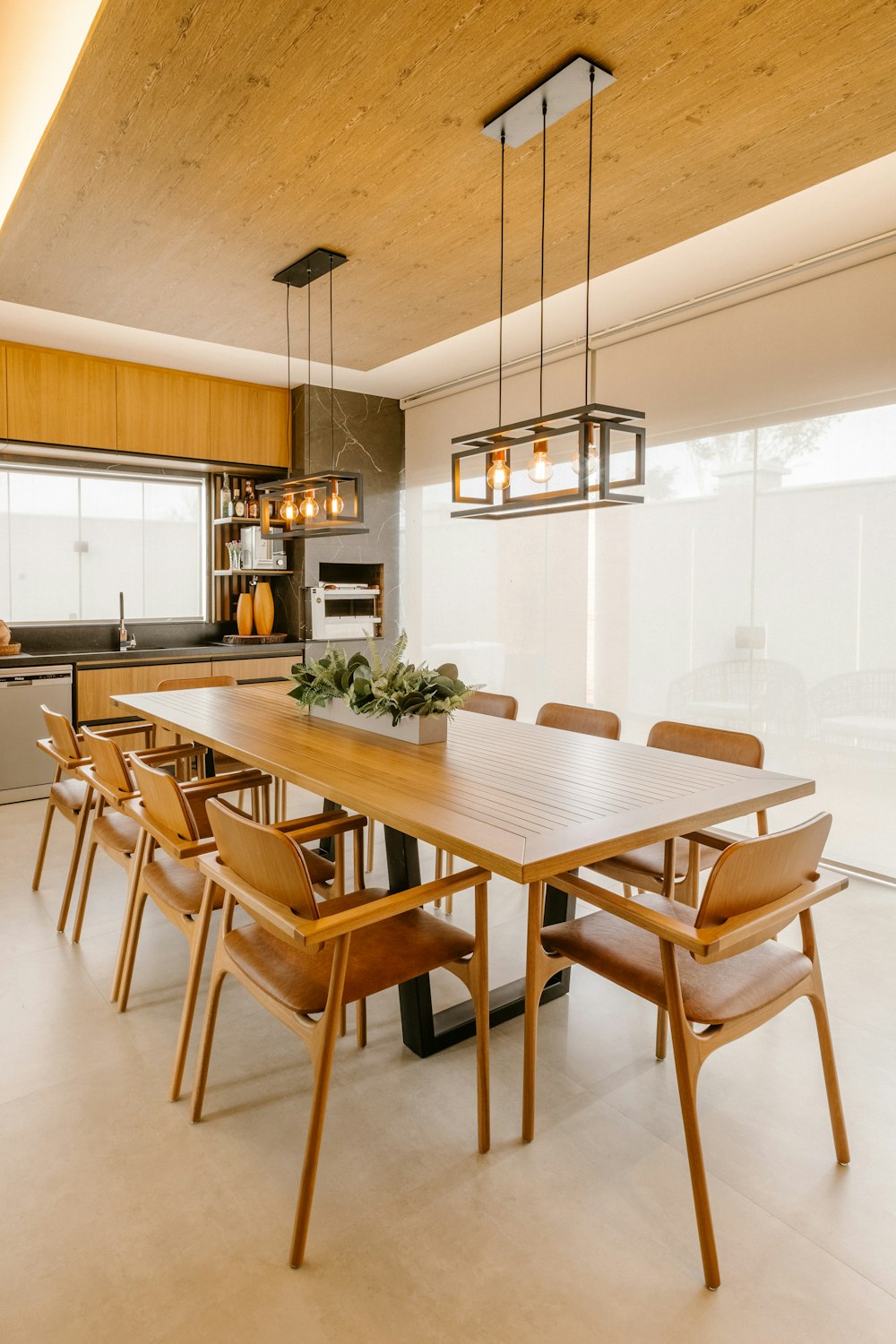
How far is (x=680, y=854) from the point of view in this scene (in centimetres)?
262

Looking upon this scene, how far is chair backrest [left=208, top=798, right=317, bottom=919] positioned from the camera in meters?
1.56

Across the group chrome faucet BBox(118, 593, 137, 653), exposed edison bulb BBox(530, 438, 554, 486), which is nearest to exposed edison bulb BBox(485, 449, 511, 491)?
exposed edison bulb BBox(530, 438, 554, 486)

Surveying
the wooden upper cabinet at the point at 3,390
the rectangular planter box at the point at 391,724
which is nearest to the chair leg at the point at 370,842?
the rectangular planter box at the point at 391,724

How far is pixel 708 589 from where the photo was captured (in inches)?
171

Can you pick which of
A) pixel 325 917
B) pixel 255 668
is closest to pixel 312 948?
pixel 325 917

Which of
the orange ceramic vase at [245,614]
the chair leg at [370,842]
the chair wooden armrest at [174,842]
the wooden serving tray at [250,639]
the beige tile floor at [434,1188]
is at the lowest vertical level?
the beige tile floor at [434,1188]

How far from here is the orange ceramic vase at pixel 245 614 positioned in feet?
20.2

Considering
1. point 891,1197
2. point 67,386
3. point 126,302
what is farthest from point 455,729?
point 67,386

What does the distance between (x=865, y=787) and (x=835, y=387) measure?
184cm

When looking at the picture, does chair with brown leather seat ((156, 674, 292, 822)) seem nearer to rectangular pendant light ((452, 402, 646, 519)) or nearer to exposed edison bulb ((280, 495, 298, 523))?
exposed edison bulb ((280, 495, 298, 523))

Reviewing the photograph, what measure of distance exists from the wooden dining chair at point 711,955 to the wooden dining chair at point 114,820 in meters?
1.37

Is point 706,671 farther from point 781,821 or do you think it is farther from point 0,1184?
point 0,1184

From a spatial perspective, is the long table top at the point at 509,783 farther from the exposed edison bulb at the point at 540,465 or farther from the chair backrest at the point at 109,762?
the exposed edison bulb at the point at 540,465

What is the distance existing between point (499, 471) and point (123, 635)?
3899 mm
